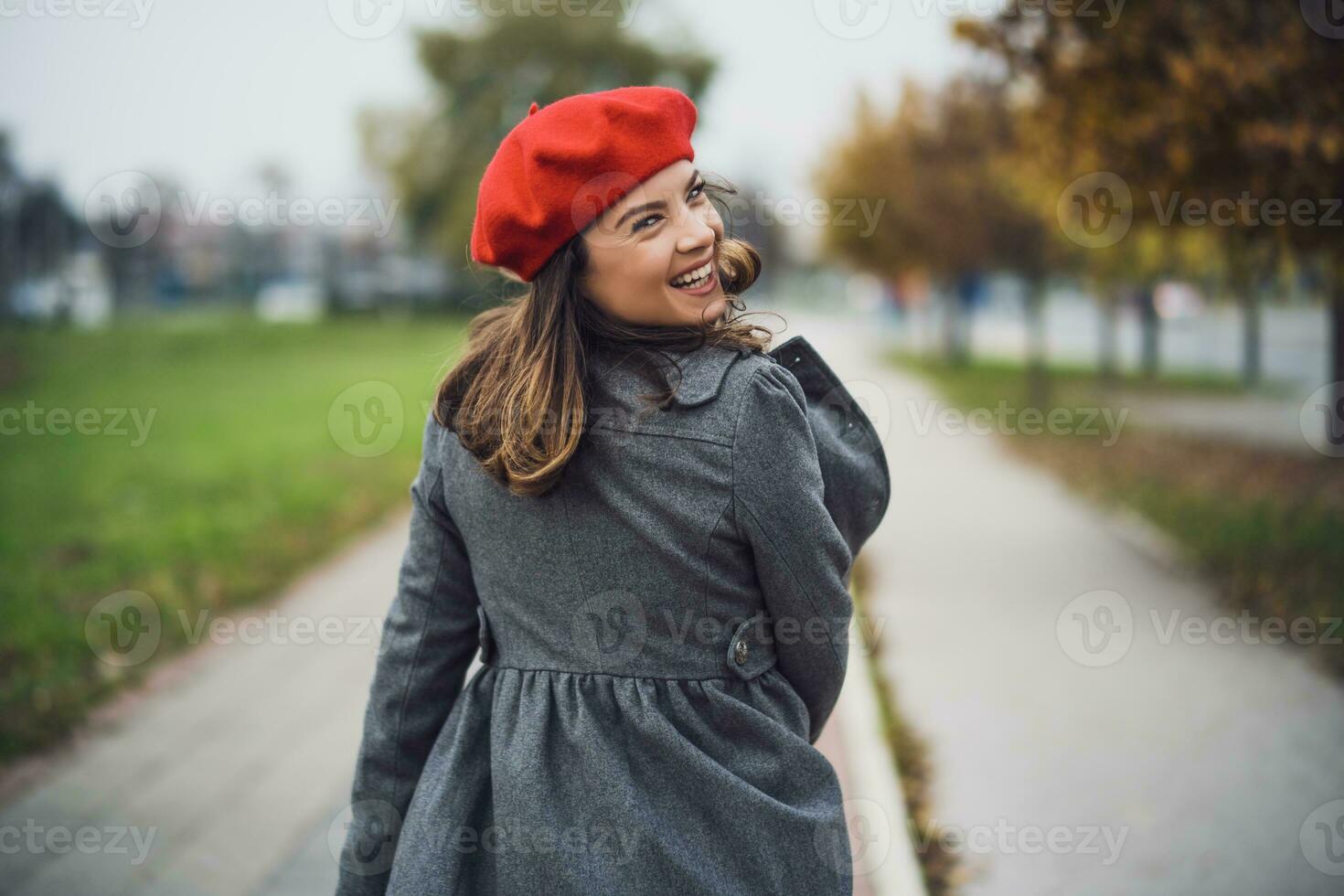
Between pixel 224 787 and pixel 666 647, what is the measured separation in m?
3.45

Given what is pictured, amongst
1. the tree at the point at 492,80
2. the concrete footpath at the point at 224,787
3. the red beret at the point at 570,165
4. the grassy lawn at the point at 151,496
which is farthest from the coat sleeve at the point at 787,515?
the tree at the point at 492,80

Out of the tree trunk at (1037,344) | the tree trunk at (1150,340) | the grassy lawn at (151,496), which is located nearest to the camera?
the grassy lawn at (151,496)

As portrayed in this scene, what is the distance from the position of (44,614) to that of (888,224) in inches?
683

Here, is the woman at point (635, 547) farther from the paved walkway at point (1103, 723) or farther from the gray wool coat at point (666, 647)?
the paved walkway at point (1103, 723)

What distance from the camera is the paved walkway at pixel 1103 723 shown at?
12.3 ft

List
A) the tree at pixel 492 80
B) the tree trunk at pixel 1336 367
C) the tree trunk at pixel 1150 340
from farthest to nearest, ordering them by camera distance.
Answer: the tree at pixel 492 80 → the tree trunk at pixel 1150 340 → the tree trunk at pixel 1336 367

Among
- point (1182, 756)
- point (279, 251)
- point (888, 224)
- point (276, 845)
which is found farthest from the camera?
point (279, 251)

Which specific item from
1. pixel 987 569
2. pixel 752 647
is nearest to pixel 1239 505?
pixel 987 569

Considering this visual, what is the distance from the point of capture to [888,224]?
2048 centimetres

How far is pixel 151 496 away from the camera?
368 inches

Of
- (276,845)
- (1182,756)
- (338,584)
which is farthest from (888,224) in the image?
(276,845)

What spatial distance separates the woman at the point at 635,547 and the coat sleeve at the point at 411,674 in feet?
0.33

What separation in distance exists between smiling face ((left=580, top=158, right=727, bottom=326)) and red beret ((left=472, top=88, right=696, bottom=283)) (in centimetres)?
3

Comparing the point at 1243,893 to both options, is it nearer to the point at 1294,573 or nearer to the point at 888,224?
the point at 1294,573
